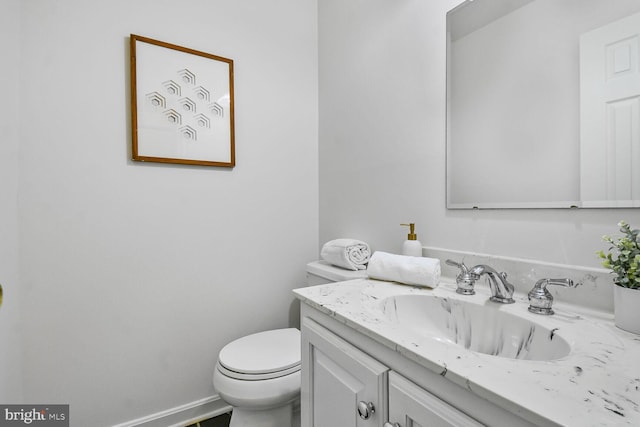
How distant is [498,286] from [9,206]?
1.65 metres

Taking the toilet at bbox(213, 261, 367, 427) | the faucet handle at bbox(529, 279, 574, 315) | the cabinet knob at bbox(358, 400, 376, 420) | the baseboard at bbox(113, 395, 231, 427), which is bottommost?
the baseboard at bbox(113, 395, 231, 427)

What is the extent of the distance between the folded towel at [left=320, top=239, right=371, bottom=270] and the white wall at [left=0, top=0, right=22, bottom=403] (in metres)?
1.20

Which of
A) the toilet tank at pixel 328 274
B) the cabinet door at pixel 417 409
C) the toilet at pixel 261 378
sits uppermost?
the toilet tank at pixel 328 274

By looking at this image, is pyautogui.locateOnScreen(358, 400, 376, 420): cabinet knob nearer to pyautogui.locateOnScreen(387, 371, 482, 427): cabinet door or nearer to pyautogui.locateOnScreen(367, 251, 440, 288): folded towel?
Result: pyautogui.locateOnScreen(387, 371, 482, 427): cabinet door

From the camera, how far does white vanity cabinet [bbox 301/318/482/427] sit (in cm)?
53

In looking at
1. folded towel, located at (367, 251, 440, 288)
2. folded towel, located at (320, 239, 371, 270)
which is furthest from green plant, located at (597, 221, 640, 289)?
folded towel, located at (320, 239, 371, 270)

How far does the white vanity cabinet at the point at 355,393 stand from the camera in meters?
0.53

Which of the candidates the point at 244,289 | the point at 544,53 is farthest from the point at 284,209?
the point at 544,53

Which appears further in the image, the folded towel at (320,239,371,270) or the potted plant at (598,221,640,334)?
the folded towel at (320,239,371,270)

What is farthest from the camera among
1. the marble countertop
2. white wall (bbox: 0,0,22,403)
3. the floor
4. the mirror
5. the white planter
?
the floor

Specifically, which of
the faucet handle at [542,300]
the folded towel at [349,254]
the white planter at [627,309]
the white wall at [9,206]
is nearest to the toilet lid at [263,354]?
the folded towel at [349,254]

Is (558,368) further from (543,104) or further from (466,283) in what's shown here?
(543,104)

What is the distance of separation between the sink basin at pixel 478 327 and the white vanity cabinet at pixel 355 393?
0.12 m

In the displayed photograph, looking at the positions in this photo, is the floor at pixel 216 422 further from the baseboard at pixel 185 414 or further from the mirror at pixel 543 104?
the mirror at pixel 543 104
